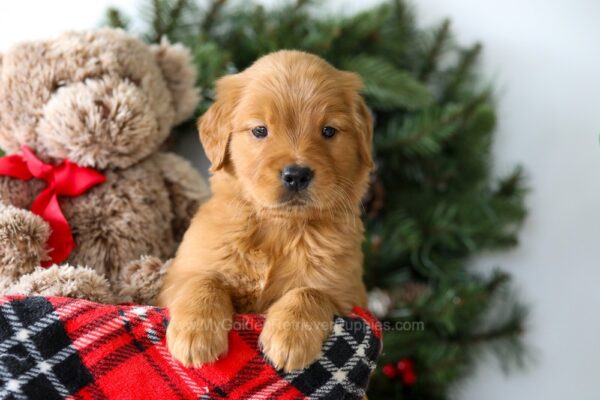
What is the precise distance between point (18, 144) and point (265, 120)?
72 cm

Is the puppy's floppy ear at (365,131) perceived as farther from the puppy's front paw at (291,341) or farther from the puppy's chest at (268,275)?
the puppy's front paw at (291,341)

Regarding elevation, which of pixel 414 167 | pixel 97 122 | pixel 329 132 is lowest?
pixel 414 167

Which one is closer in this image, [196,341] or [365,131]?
[196,341]

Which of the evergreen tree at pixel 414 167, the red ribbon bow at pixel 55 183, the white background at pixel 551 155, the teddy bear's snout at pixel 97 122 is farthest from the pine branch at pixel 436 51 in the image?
the red ribbon bow at pixel 55 183

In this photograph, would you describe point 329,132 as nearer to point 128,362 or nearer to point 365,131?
point 365,131

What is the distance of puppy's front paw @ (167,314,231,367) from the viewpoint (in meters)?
1.08

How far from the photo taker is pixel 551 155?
7.70ft

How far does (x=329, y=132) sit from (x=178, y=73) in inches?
22.5

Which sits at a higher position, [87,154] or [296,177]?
[296,177]

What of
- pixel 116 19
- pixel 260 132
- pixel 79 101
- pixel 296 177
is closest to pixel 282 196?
pixel 296 177

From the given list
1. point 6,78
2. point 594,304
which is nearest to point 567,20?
point 594,304

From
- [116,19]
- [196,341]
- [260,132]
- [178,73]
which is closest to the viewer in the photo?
[196,341]

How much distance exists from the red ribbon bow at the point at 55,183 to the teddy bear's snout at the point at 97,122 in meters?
0.04

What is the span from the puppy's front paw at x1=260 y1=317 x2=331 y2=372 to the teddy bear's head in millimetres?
691
